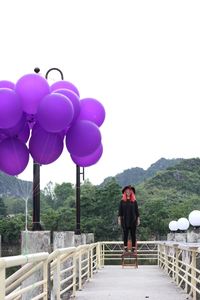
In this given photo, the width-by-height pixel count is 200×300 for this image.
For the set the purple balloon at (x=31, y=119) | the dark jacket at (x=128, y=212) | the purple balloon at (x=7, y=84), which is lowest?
the dark jacket at (x=128, y=212)

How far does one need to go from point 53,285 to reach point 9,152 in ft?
6.39

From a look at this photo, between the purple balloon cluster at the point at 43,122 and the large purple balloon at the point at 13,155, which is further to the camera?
the large purple balloon at the point at 13,155

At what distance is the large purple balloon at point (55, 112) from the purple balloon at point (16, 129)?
0.37 meters

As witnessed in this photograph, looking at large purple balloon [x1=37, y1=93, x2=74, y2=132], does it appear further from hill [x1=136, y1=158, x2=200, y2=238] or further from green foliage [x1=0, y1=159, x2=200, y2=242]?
hill [x1=136, y1=158, x2=200, y2=238]

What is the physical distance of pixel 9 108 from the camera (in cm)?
759

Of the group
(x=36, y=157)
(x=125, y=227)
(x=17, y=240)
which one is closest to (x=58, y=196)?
(x=17, y=240)

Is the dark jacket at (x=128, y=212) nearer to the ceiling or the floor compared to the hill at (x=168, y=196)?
nearer to the floor

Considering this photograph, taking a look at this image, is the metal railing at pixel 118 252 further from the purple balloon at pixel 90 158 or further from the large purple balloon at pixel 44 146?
the large purple balloon at pixel 44 146

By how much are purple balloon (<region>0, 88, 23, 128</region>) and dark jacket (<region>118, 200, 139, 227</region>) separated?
7406 millimetres

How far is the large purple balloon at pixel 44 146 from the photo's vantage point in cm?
809

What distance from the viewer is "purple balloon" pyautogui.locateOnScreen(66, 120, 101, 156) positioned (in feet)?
26.8

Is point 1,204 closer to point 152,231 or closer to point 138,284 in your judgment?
point 152,231

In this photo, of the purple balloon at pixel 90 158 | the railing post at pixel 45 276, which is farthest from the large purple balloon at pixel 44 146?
the railing post at pixel 45 276

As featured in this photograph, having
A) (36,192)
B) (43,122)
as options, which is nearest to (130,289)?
(36,192)
